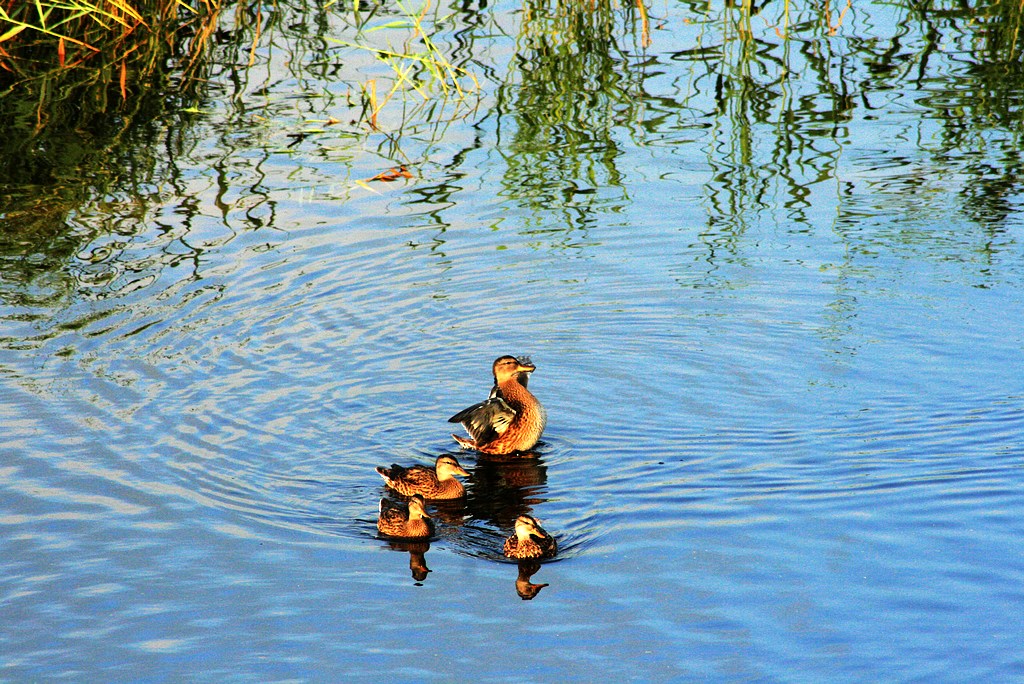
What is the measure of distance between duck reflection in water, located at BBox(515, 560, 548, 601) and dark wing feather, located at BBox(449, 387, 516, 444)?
1.72 meters

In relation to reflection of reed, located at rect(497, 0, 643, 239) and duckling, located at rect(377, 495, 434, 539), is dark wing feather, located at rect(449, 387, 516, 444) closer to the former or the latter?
duckling, located at rect(377, 495, 434, 539)

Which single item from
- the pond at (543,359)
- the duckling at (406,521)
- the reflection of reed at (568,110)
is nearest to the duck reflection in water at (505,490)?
the pond at (543,359)

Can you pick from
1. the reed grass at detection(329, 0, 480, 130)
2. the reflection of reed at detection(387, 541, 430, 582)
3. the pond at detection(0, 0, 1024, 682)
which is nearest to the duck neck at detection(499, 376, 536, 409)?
the pond at detection(0, 0, 1024, 682)

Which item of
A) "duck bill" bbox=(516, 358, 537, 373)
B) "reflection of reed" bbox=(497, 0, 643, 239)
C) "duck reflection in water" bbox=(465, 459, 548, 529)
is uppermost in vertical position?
"reflection of reed" bbox=(497, 0, 643, 239)

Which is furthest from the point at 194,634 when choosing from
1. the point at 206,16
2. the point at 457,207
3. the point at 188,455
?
the point at 206,16

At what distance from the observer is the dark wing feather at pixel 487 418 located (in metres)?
8.78

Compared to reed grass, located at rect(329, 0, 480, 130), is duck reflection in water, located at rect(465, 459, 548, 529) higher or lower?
lower

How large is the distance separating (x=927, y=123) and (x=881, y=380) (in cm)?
583

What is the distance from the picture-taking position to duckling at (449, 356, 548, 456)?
346 inches

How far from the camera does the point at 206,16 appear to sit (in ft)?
58.9

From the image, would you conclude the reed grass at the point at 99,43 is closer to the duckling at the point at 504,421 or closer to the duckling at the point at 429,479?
the duckling at the point at 504,421

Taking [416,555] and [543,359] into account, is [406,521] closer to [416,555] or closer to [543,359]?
[416,555]

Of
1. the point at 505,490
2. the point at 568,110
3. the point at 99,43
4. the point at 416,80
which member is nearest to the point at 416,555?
the point at 505,490

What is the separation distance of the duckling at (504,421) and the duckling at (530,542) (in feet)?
5.18
